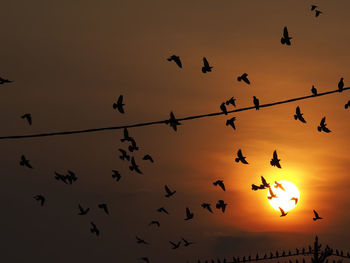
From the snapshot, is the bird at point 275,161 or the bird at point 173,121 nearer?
the bird at point 173,121

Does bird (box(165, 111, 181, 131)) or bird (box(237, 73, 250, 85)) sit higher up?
bird (box(237, 73, 250, 85))

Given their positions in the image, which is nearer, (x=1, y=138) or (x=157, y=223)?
(x=1, y=138)

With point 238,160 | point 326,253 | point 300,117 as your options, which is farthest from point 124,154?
point 326,253

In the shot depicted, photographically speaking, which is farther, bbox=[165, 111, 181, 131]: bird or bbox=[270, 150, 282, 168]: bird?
bbox=[270, 150, 282, 168]: bird

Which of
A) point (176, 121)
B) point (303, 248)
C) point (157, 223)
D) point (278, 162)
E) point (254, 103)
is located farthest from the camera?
point (303, 248)

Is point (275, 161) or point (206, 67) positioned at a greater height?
point (206, 67)

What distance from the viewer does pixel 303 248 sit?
1948 centimetres

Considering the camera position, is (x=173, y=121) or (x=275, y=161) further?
(x=275, y=161)

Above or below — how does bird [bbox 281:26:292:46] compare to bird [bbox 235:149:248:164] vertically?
above

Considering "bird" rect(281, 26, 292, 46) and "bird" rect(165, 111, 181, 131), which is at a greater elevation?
"bird" rect(281, 26, 292, 46)

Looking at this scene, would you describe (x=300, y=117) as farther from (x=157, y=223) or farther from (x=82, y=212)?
(x=82, y=212)

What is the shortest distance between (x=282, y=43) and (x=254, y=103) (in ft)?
4.90

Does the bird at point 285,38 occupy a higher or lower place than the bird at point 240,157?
higher

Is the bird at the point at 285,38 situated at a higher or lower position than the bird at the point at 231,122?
higher
